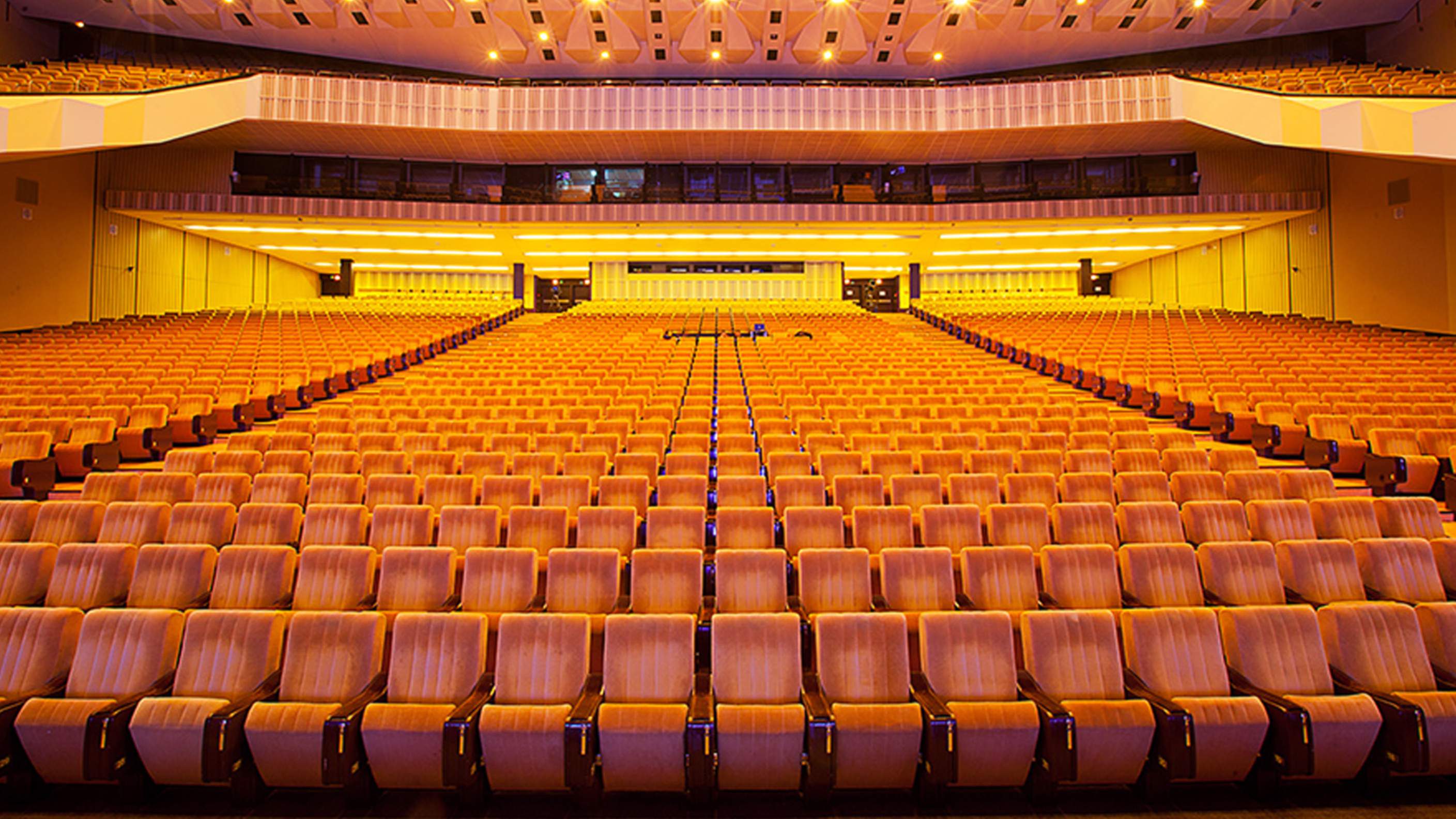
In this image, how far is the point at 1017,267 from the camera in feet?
51.1

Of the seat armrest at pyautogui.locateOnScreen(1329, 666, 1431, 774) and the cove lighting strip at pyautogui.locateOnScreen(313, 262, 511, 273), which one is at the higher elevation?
the cove lighting strip at pyautogui.locateOnScreen(313, 262, 511, 273)

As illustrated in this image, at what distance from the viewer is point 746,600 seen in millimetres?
2207

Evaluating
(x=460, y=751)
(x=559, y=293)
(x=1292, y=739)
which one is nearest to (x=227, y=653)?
(x=460, y=751)

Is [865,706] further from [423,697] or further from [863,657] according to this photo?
[423,697]

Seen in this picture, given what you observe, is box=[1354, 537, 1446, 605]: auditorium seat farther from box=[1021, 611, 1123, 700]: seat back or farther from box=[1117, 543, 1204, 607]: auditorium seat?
box=[1021, 611, 1123, 700]: seat back

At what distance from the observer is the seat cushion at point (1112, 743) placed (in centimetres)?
167

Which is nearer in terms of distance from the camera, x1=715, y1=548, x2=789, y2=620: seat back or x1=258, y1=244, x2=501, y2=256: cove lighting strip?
x1=715, y1=548, x2=789, y2=620: seat back

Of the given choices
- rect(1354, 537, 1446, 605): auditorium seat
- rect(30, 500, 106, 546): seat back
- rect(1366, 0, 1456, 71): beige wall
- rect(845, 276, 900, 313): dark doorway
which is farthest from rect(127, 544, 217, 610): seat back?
rect(1366, 0, 1456, 71): beige wall

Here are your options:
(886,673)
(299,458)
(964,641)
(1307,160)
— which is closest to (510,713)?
(886,673)

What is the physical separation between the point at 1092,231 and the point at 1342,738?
39.1 ft

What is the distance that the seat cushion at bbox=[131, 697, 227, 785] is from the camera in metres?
1.65

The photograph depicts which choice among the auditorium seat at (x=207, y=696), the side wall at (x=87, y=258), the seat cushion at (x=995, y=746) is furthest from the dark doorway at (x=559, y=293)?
the seat cushion at (x=995, y=746)

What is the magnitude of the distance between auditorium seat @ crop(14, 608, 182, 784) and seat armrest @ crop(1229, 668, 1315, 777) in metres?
2.74

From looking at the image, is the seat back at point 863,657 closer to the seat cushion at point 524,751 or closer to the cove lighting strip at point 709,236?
the seat cushion at point 524,751
